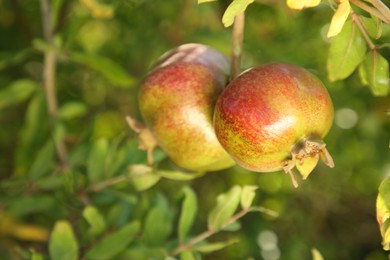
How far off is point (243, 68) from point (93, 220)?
115cm

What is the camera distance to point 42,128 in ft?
7.53

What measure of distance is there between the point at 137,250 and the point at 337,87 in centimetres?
129

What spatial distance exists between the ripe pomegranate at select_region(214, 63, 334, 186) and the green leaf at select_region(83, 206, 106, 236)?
1.70 feet

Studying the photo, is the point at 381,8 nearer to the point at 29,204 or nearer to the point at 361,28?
the point at 361,28

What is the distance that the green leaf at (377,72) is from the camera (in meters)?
1.48

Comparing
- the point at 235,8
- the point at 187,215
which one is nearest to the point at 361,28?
the point at 235,8

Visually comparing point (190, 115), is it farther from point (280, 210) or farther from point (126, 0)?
point (280, 210)

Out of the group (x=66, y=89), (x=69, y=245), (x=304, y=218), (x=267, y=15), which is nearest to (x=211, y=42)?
(x=267, y=15)

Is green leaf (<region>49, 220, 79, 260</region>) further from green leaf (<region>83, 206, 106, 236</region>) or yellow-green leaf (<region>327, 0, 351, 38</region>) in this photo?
yellow-green leaf (<region>327, 0, 351, 38</region>)

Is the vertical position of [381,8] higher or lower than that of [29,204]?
higher

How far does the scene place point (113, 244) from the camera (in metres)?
1.71

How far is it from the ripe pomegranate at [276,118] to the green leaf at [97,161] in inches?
25.8

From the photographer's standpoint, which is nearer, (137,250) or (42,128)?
(137,250)

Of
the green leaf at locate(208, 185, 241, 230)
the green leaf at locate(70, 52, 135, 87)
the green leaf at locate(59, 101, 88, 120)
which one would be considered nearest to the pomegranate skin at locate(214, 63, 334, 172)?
the green leaf at locate(208, 185, 241, 230)
